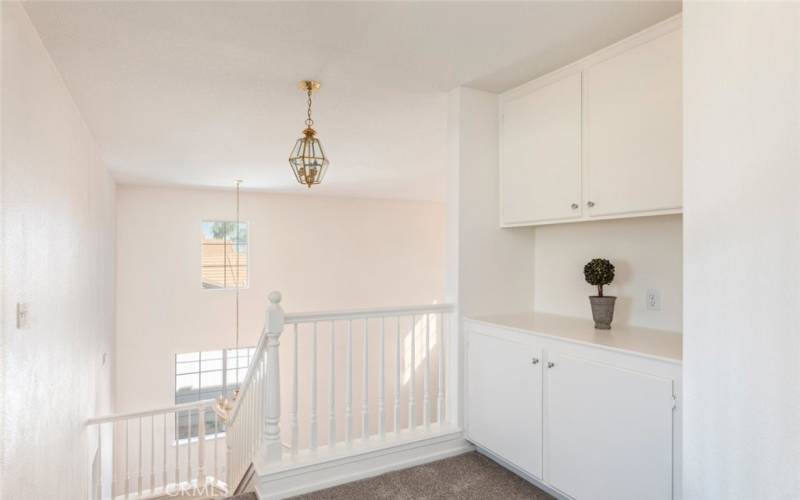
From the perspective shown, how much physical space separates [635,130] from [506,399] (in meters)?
1.53

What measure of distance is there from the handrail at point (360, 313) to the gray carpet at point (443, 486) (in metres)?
0.89

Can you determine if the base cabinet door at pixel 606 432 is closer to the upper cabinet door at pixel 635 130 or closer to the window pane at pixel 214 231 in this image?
the upper cabinet door at pixel 635 130

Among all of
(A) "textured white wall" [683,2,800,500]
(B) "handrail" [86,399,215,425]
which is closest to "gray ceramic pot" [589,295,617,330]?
(A) "textured white wall" [683,2,800,500]

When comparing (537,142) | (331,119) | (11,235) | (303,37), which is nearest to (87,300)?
(11,235)

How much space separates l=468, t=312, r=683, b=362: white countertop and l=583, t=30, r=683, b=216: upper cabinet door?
23.9 inches

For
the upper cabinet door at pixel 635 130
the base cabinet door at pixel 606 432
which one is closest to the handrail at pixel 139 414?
the base cabinet door at pixel 606 432

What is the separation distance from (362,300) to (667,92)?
6192 mm

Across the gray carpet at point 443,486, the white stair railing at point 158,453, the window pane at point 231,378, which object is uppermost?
the gray carpet at point 443,486

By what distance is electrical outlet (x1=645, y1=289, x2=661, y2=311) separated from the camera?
2250 millimetres

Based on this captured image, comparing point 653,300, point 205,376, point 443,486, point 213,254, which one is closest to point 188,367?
point 205,376

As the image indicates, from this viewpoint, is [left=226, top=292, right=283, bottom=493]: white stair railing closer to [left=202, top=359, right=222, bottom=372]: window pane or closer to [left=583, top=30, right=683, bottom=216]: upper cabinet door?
[left=583, top=30, right=683, bottom=216]: upper cabinet door

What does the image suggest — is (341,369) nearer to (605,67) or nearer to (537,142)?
(537,142)

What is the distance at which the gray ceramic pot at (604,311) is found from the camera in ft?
7.46

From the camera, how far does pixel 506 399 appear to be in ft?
7.87
